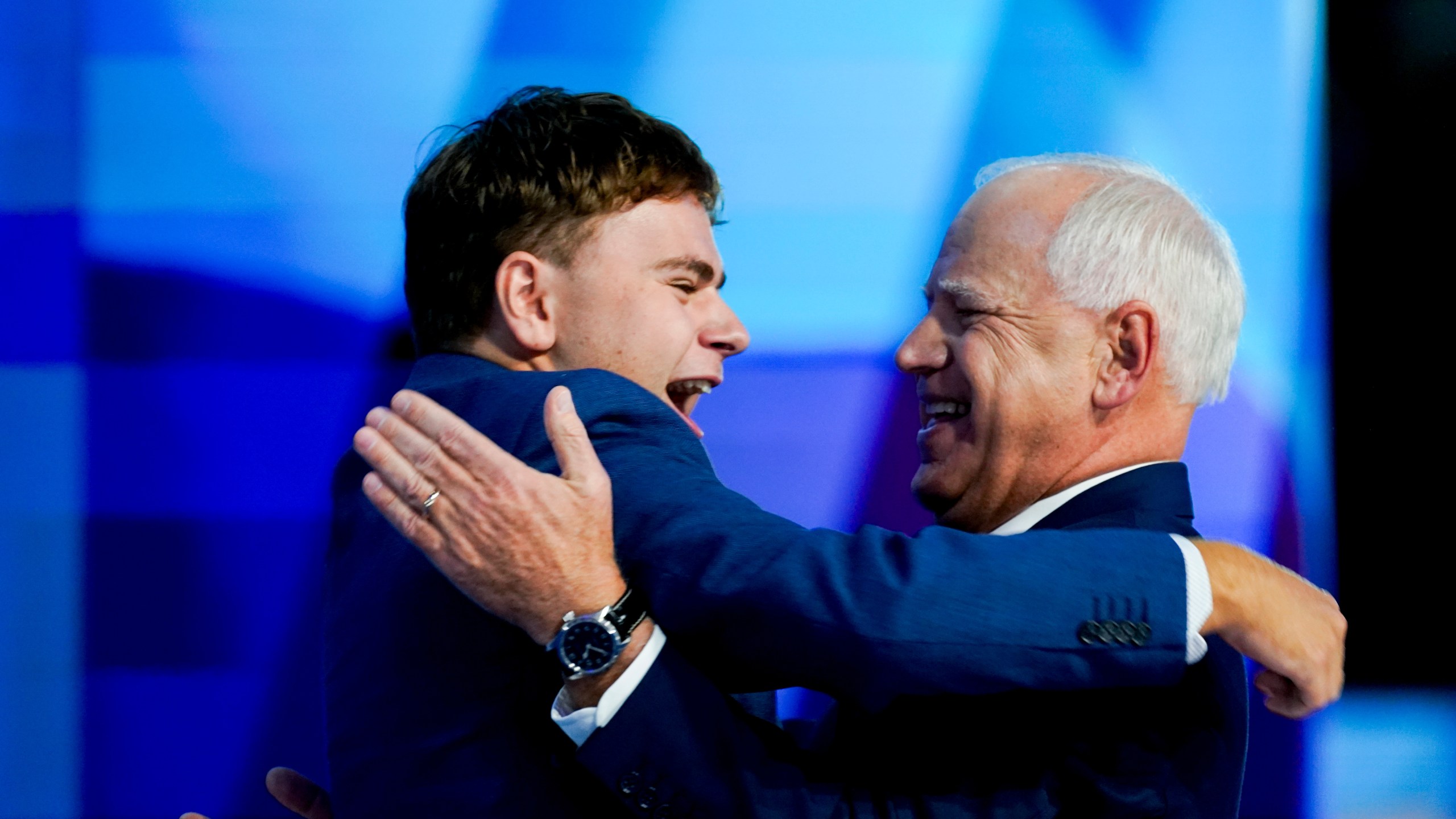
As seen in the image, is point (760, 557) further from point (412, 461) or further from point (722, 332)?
point (722, 332)

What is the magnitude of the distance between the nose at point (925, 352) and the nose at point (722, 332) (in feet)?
0.93

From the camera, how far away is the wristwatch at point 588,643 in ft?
4.21

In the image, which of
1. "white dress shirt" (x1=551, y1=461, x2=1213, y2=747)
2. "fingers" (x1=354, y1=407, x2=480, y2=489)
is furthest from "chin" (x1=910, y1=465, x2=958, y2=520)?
"fingers" (x1=354, y1=407, x2=480, y2=489)

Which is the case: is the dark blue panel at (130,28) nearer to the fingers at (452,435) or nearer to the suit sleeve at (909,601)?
the fingers at (452,435)

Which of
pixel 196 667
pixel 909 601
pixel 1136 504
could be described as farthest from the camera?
pixel 196 667

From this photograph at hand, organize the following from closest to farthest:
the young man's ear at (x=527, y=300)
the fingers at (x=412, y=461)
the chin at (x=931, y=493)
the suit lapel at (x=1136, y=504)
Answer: the fingers at (x=412, y=461), the suit lapel at (x=1136, y=504), the young man's ear at (x=527, y=300), the chin at (x=931, y=493)

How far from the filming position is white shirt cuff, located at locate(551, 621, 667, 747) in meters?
1.29

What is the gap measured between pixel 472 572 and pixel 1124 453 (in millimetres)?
1009

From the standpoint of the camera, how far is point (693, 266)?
191 cm

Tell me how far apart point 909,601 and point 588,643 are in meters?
0.36

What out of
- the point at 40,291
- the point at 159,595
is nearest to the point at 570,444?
the point at 159,595

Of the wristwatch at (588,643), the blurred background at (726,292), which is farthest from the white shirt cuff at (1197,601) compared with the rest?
the blurred background at (726,292)

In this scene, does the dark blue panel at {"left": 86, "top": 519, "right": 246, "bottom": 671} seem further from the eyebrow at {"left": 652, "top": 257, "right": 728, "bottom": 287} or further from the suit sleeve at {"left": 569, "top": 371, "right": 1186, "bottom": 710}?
the suit sleeve at {"left": 569, "top": 371, "right": 1186, "bottom": 710}

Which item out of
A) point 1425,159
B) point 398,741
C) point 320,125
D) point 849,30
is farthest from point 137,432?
point 1425,159
